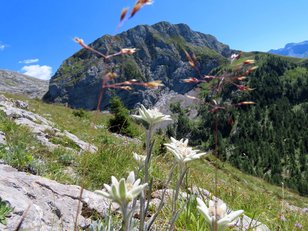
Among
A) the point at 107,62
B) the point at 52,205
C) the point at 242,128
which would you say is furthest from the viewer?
the point at 242,128

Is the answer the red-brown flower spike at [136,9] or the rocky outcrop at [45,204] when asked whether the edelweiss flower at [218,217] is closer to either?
the red-brown flower spike at [136,9]

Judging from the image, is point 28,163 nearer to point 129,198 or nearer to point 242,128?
point 129,198

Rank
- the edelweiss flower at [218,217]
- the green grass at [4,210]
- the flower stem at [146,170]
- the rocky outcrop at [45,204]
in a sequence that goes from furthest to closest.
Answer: the rocky outcrop at [45,204], the green grass at [4,210], the flower stem at [146,170], the edelweiss flower at [218,217]

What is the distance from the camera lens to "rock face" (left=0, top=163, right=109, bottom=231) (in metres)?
3.73

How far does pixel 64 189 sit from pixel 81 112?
30.2 m

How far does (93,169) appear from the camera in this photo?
26.2 ft

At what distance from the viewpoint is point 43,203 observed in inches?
173

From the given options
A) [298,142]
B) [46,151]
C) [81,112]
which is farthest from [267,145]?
[46,151]

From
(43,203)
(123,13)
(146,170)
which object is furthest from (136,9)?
(43,203)

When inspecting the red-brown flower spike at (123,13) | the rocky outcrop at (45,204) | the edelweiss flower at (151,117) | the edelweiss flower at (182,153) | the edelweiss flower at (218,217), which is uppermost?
the red-brown flower spike at (123,13)

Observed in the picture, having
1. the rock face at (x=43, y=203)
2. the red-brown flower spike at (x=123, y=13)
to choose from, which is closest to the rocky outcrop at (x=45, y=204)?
the rock face at (x=43, y=203)

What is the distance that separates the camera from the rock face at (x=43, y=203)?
12.2ft

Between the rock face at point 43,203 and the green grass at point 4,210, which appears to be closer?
the green grass at point 4,210

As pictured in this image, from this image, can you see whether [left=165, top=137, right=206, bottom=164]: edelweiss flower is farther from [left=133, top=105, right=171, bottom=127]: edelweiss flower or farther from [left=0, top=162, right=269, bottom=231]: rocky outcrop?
[left=0, top=162, right=269, bottom=231]: rocky outcrop
